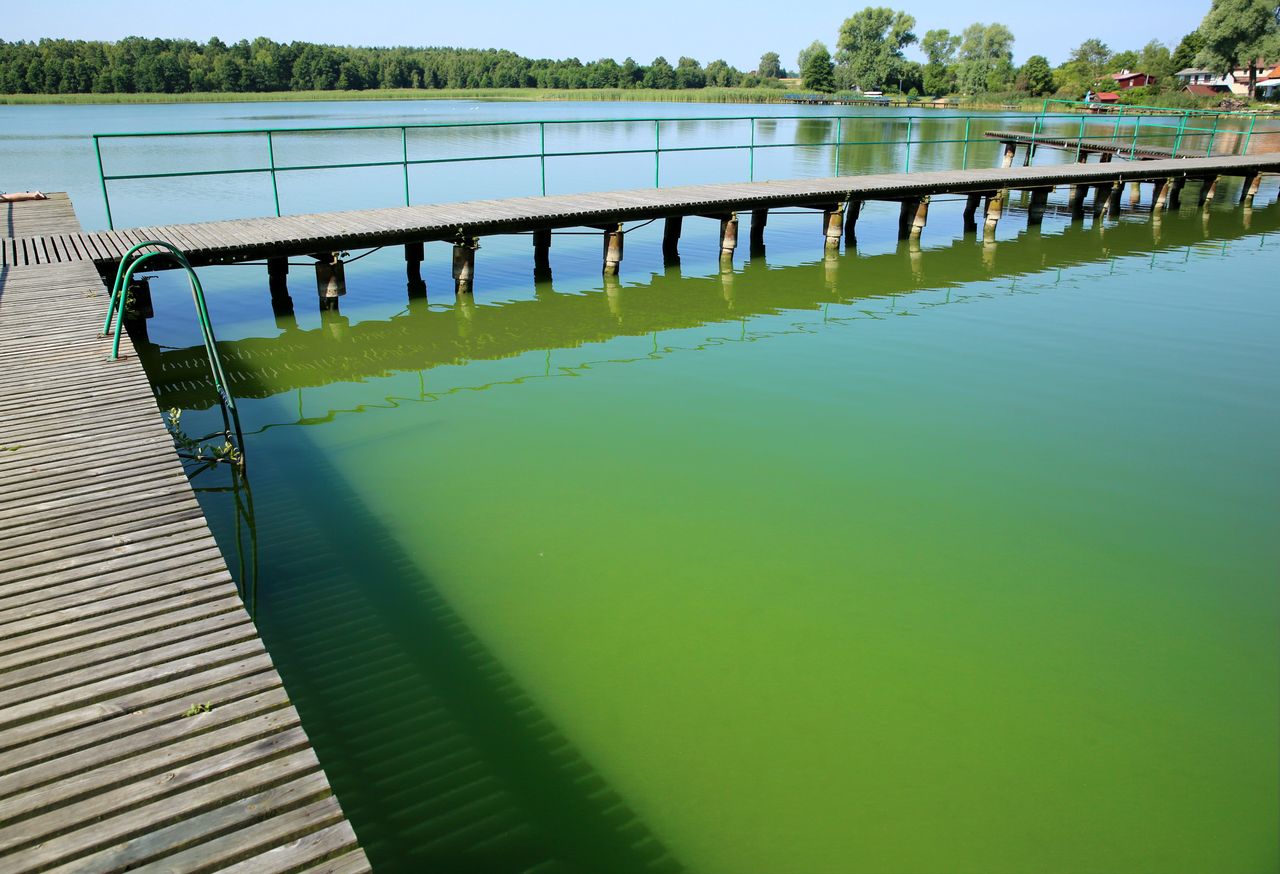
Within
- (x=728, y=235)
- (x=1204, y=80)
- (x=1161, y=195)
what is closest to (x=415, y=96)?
(x=1161, y=195)

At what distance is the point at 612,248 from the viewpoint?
1188 cm

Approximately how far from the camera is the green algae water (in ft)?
11.2

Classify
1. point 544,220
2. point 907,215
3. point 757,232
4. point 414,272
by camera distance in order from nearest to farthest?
point 544,220 → point 414,272 → point 757,232 → point 907,215

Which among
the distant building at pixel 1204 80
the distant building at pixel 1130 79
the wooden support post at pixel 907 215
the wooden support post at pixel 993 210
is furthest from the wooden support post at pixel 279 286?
the distant building at pixel 1130 79

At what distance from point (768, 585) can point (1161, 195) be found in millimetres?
16888

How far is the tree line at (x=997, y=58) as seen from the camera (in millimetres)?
57406

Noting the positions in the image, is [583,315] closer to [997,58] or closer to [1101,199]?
[1101,199]

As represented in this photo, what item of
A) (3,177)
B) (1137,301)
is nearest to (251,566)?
(1137,301)

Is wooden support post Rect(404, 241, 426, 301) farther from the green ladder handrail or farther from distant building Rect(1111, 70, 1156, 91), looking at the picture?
distant building Rect(1111, 70, 1156, 91)

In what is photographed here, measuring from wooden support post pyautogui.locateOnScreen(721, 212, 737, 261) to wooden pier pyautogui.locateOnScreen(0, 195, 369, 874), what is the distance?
9.39 meters

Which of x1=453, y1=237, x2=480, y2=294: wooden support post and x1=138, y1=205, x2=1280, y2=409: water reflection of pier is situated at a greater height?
x1=453, y1=237, x2=480, y2=294: wooden support post

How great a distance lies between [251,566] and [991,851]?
146 inches

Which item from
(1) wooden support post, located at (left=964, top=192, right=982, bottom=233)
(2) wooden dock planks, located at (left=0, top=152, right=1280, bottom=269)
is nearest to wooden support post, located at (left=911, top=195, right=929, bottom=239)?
(2) wooden dock planks, located at (left=0, top=152, right=1280, bottom=269)

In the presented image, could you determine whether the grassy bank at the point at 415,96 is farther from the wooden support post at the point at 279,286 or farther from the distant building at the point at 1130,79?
the wooden support post at the point at 279,286
